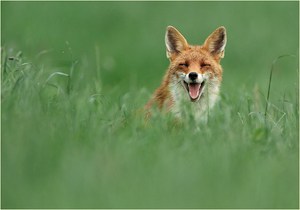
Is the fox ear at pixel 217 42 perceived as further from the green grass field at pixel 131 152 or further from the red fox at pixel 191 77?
the green grass field at pixel 131 152

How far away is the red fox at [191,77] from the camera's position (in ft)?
29.3

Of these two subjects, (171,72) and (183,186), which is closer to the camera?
(183,186)

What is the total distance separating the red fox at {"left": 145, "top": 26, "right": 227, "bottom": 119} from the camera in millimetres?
8938

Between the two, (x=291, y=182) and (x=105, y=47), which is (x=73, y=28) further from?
(x=291, y=182)

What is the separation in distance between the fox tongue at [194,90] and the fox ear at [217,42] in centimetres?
60

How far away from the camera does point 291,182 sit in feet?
19.6

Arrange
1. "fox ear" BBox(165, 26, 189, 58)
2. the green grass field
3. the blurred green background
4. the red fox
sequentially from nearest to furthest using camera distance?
1. the green grass field
2. the red fox
3. "fox ear" BBox(165, 26, 189, 58)
4. the blurred green background

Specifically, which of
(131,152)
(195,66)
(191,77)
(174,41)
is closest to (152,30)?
(174,41)

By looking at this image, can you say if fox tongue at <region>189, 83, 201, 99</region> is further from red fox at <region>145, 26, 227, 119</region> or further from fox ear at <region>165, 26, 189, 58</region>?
fox ear at <region>165, 26, 189, 58</region>

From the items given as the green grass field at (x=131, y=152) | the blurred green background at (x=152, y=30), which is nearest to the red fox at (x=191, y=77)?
the green grass field at (x=131, y=152)

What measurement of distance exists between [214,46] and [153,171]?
399cm

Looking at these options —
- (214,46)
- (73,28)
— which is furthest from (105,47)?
(214,46)

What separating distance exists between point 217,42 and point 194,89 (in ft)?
2.66

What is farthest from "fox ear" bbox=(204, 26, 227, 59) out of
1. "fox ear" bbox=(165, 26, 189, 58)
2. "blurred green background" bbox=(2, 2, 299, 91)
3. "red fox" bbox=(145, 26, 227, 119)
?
"blurred green background" bbox=(2, 2, 299, 91)
